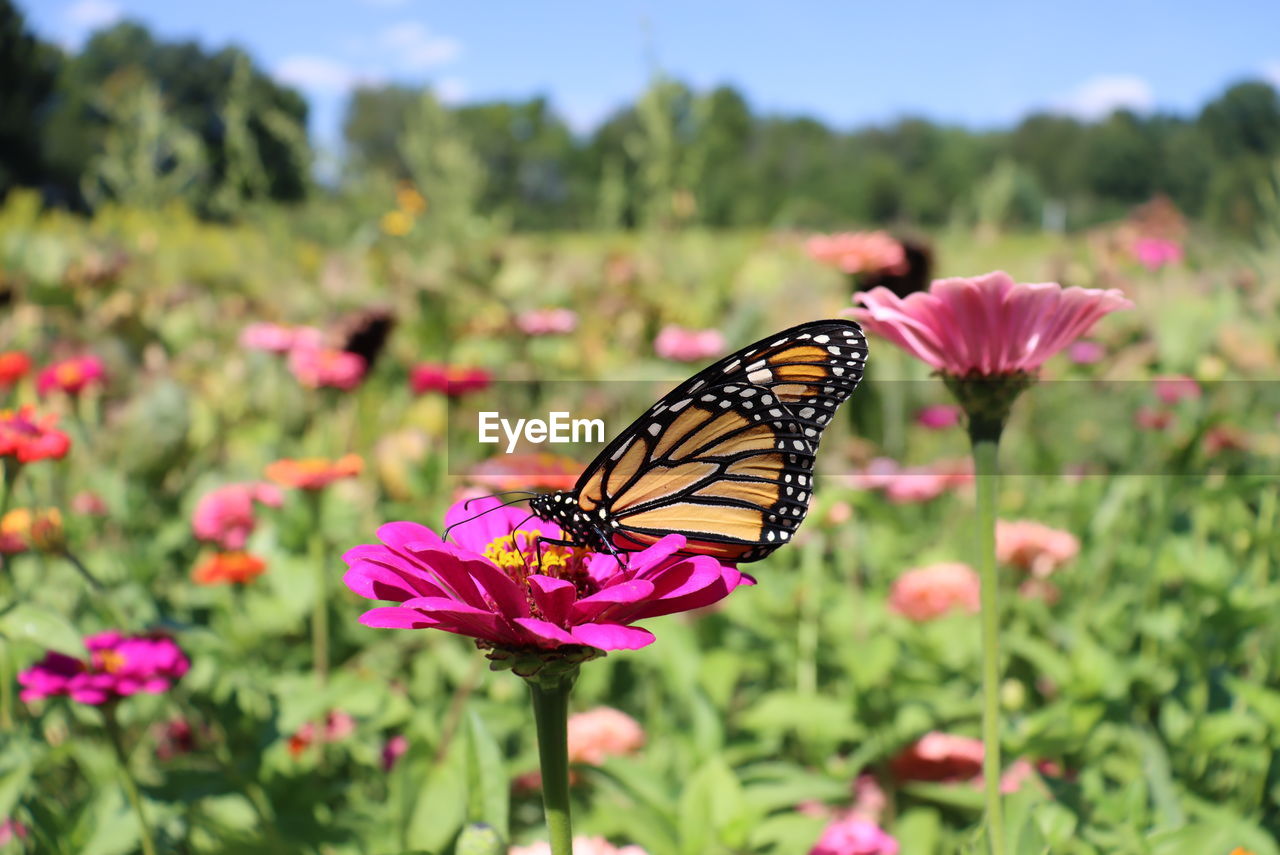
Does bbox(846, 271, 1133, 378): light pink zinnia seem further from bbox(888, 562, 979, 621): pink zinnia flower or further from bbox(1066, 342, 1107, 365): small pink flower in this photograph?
bbox(1066, 342, 1107, 365): small pink flower

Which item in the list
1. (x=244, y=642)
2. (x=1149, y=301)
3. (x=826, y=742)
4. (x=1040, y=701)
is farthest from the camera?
(x=1149, y=301)

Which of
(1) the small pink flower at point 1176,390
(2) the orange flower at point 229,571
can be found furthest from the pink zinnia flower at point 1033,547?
(2) the orange flower at point 229,571

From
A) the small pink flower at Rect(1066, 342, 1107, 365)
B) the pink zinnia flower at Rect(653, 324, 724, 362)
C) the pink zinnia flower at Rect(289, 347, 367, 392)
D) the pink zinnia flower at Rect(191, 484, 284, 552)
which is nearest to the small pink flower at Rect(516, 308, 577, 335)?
the pink zinnia flower at Rect(653, 324, 724, 362)

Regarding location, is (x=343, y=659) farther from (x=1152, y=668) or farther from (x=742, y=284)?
(x=742, y=284)

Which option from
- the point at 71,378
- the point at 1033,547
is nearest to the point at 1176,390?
the point at 1033,547

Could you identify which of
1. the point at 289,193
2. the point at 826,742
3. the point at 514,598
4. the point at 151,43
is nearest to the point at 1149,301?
the point at 826,742

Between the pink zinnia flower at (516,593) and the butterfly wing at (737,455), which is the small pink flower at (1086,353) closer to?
the butterfly wing at (737,455)

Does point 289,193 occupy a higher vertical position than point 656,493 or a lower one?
higher
